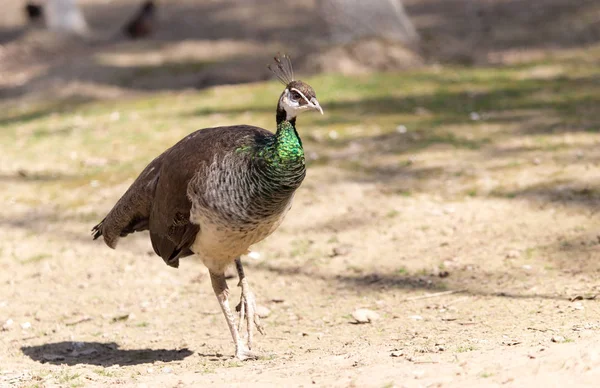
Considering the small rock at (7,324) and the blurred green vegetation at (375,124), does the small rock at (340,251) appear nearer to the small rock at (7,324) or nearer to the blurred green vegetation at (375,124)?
the blurred green vegetation at (375,124)

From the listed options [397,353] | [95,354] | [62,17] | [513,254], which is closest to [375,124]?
[513,254]

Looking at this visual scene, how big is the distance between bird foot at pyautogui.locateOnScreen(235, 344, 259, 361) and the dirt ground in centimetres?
10

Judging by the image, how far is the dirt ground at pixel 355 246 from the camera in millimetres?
6102

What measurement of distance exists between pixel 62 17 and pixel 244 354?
15952mm

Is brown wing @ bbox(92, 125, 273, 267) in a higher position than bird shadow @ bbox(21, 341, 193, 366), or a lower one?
higher

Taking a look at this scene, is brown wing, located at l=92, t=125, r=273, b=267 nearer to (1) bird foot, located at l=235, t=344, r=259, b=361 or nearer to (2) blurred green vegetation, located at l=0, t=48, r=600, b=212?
(1) bird foot, located at l=235, t=344, r=259, b=361

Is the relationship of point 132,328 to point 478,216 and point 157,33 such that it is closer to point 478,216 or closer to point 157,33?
point 478,216

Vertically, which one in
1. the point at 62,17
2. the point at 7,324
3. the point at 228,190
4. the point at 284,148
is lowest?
the point at 7,324

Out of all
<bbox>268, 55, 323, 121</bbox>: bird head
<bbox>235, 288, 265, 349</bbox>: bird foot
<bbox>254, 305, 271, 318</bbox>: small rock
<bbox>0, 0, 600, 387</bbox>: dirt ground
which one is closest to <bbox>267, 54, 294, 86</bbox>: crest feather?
<bbox>268, 55, 323, 121</bbox>: bird head

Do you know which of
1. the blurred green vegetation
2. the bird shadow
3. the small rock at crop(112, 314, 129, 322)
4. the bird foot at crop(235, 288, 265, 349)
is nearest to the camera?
the bird foot at crop(235, 288, 265, 349)

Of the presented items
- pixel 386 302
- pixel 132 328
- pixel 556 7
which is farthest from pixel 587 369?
pixel 556 7

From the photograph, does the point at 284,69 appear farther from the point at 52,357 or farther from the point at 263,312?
the point at 52,357

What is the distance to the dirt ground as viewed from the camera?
20.0 ft

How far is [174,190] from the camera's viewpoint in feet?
21.8
